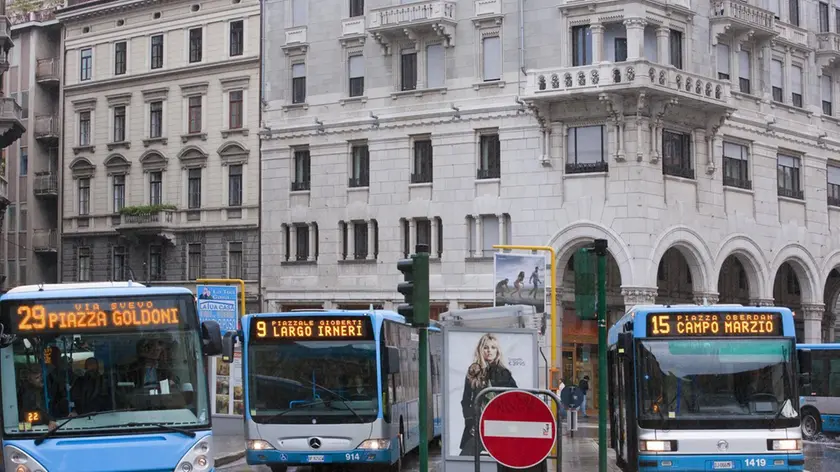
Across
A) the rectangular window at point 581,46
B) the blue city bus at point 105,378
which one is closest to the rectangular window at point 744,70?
the rectangular window at point 581,46

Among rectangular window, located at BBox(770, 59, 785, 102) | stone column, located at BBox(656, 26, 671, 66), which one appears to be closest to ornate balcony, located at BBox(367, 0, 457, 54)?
stone column, located at BBox(656, 26, 671, 66)

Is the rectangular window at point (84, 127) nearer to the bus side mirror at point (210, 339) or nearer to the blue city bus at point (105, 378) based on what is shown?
the blue city bus at point (105, 378)

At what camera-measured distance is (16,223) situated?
58.0m

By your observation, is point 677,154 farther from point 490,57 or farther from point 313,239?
point 313,239

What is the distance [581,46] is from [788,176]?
10702 millimetres

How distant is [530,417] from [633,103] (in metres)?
30.8

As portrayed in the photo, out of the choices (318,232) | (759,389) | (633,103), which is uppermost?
(633,103)

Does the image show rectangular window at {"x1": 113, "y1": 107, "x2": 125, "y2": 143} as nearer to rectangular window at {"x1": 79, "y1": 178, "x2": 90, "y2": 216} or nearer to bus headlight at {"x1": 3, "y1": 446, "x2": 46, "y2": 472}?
rectangular window at {"x1": 79, "y1": 178, "x2": 90, "y2": 216}

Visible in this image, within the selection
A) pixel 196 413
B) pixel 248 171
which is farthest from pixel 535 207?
pixel 196 413

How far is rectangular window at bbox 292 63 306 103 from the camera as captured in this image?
49500 millimetres

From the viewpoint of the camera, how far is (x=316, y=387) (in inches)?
825

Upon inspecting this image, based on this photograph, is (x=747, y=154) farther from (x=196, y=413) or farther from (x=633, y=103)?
(x=196, y=413)

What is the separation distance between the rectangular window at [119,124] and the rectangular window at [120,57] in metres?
1.52

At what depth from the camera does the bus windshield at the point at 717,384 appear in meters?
18.1
